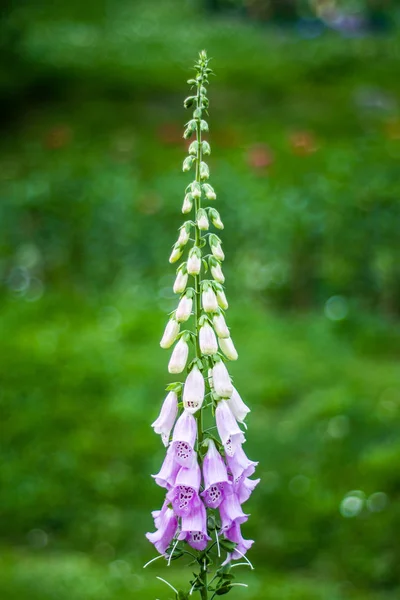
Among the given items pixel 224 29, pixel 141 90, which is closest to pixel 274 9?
pixel 224 29

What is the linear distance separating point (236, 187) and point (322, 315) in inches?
87.7

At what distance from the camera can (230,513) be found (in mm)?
3045

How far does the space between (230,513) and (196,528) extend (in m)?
0.15

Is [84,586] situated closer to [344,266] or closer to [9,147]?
[344,266]

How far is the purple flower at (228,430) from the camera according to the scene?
3.08m

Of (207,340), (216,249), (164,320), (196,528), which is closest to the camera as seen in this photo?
(196,528)

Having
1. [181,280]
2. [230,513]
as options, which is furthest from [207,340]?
[230,513]

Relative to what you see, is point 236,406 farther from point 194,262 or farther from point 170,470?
point 194,262

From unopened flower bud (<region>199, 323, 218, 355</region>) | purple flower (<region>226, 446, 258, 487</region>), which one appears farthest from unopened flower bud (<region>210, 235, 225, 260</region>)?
purple flower (<region>226, 446, 258, 487</region>)

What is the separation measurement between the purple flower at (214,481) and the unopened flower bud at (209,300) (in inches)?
20.0

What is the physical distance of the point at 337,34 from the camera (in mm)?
27328

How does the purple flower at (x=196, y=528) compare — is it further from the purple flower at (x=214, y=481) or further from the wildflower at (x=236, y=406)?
the wildflower at (x=236, y=406)

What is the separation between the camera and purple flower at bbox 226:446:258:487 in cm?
309

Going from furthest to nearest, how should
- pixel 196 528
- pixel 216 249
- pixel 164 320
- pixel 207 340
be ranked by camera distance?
pixel 164 320 → pixel 216 249 → pixel 207 340 → pixel 196 528
